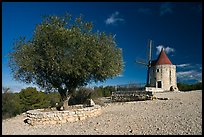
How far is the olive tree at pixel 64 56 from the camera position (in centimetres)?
1706

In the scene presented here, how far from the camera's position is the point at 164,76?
42469mm

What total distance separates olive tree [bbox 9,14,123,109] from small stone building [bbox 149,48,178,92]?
80.2ft

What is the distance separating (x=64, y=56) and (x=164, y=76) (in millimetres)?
28482

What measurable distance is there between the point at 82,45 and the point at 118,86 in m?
24.6

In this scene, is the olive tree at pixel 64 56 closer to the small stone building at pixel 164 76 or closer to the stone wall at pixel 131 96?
the stone wall at pixel 131 96

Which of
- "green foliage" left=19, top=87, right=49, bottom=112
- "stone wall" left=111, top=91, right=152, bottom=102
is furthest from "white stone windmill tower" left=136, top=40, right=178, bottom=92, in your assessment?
"green foliage" left=19, top=87, right=49, bottom=112

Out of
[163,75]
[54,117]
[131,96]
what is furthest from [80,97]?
[163,75]

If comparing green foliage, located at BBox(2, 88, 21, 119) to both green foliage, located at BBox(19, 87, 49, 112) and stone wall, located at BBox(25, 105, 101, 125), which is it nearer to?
green foliage, located at BBox(19, 87, 49, 112)

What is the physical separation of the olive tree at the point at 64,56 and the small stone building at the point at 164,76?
963 inches

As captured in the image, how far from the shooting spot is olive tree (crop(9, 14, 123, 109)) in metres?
17.1

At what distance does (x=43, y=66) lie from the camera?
1738 cm

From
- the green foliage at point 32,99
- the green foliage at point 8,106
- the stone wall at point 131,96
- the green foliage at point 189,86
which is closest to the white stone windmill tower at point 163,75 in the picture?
the green foliage at point 189,86

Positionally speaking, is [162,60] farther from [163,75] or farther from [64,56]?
[64,56]

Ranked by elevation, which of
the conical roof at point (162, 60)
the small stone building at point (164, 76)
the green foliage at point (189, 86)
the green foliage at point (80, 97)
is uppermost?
the conical roof at point (162, 60)
